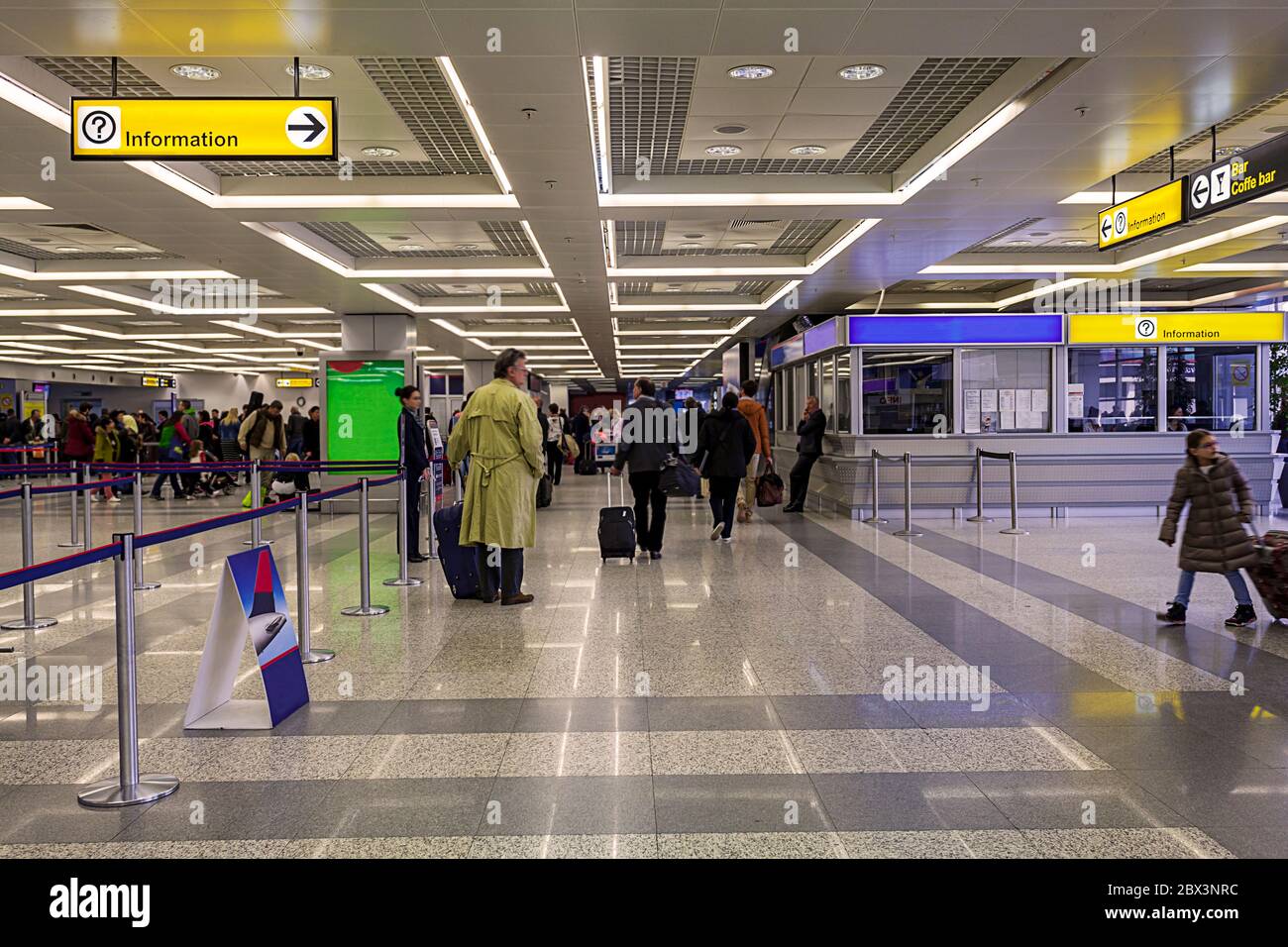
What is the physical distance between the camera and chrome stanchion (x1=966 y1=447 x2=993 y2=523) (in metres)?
12.9

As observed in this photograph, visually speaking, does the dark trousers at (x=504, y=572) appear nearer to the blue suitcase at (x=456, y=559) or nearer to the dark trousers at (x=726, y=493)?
the blue suitcase at (x=456, y=559)

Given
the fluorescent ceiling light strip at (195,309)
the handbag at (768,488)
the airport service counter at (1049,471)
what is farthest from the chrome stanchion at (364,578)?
the fluorescent ceiling light strip at (195,309)

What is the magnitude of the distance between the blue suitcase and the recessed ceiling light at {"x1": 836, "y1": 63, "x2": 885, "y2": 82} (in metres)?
4.28

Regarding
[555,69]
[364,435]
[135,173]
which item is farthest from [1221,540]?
[364,435]

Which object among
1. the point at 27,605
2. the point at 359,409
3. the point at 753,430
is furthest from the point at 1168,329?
the point at 27,605

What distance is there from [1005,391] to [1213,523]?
7.81 metres

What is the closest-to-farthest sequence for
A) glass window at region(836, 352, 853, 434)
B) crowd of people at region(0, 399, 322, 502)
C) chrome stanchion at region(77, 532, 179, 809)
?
chrome stanchion at region(77, 532, 179, 809) → glass window at region(836, 352, 853, 434) → crowd of people at region(0, 399, 322, 502)

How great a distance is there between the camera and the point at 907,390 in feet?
45.6

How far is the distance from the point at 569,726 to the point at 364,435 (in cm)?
1330

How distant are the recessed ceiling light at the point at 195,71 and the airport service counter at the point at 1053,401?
29.2ft

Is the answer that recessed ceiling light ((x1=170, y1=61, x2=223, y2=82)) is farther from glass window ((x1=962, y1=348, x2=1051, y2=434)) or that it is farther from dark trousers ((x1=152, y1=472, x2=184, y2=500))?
dark trousers ((x1=152, y1=472, x2=184, y2=500))

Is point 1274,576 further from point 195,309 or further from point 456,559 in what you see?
point 195,309

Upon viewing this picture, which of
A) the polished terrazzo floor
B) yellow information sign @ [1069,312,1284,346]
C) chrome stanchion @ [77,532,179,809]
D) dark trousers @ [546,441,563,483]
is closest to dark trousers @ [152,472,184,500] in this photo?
dark trousers @ [546,441,563,483]

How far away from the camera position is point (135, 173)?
323 inches
